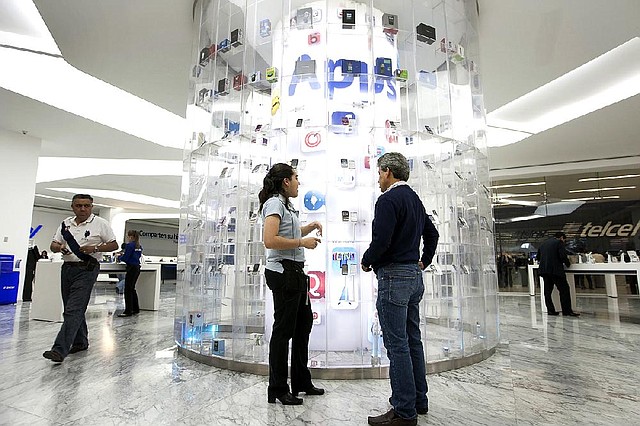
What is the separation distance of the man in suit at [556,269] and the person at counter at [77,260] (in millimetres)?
Answer: 6696

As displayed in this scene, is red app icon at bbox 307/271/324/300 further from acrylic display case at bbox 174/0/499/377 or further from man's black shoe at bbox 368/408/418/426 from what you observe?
man's black shoe at bbox 368/408/418/426

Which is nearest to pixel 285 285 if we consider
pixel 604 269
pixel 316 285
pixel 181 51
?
pixel 316 285

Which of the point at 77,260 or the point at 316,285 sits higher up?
the point at 77,260

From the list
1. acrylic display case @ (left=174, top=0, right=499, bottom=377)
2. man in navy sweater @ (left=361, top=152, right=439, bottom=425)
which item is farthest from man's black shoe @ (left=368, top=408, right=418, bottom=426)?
acrylic display case @ (left=174, top=0, right=499, bottom=377)

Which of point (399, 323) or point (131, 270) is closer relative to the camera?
point (399, 323)

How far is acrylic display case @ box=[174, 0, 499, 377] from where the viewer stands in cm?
363

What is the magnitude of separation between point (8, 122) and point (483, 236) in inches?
358

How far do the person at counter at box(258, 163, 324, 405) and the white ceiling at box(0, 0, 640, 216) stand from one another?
3276mm

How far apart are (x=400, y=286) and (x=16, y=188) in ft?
31.6

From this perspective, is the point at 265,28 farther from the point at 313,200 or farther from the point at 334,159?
the point at 313,200

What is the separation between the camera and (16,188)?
8859 mm

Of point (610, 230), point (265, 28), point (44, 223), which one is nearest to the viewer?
point (265, 28)

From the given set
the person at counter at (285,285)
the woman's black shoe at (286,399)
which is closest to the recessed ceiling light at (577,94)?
the person at counter at (285,285)

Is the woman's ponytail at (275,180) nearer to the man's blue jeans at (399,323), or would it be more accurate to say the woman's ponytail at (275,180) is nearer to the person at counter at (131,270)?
the man's blue jeans at (399,323)
